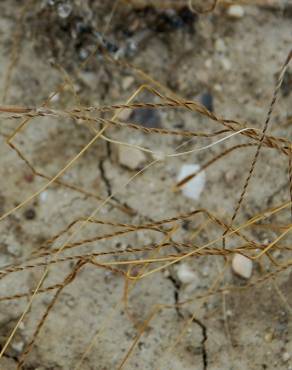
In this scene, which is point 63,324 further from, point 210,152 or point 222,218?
point 210,152

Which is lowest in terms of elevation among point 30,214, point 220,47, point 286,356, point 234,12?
point 286,356

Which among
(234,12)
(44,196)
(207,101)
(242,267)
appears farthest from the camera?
(234,12)

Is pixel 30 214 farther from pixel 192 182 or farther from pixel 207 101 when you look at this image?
pixel 207 101

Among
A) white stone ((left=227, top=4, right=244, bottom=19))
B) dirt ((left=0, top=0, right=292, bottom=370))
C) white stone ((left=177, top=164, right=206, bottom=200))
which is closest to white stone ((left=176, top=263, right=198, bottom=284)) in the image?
dirt ((left=0, top=0, right=292, bottom=370))

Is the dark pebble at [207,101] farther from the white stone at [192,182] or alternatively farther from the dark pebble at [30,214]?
the dark pebble at [30,214]

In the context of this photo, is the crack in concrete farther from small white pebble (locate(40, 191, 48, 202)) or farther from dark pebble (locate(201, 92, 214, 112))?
dark pebble (locate(201, 92, 214, 112))

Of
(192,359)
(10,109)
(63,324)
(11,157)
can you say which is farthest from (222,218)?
(10,109)

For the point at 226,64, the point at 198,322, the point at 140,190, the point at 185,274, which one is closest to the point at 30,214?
the point at 140,190
